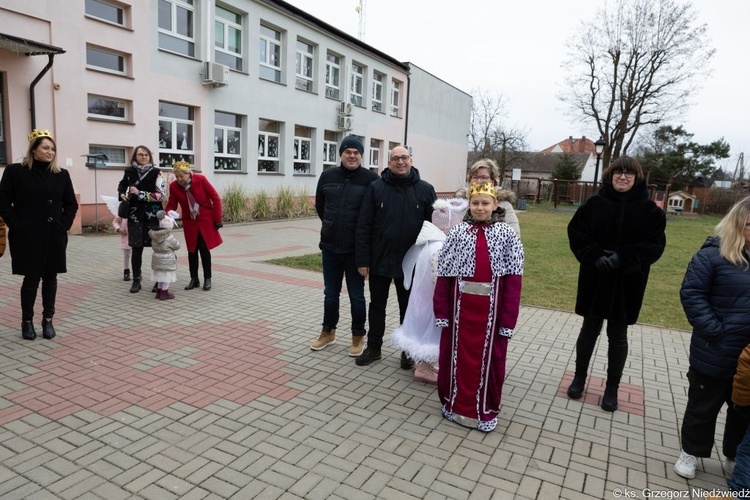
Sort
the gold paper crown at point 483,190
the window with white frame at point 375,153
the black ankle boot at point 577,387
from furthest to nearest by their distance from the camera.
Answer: the window with white frame at point 375,153
the black ankle boot at point 577,387
the gold paper crown at point 483,190

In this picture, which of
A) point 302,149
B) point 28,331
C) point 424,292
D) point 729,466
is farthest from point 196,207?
point 302,149

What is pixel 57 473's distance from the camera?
113 inches

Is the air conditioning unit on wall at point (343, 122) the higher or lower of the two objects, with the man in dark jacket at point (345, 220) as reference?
higher

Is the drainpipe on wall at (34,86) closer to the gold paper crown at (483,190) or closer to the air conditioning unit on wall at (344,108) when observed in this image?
the gold paper crown at (483,190)

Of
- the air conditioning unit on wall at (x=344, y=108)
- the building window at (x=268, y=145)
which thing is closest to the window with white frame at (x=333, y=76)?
the air conditioning unit on wall at (x=344, y=108)

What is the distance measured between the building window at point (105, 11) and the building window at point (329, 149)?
33.7ft

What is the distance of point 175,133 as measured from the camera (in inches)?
611

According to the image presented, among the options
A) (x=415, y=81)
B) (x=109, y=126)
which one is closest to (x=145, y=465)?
(x=109, y=126)

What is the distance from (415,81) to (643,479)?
1131 inches

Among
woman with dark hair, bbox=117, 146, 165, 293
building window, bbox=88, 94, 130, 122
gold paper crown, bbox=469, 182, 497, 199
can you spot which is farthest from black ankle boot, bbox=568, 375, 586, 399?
building window, bbox=88, 94, 130, 122

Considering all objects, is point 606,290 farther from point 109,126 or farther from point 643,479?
point 109,126

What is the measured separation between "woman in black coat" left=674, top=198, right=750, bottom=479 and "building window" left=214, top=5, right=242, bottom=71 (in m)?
16.6

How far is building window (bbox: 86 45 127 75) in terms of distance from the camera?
1274cm

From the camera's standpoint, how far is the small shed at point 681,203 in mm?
34031
